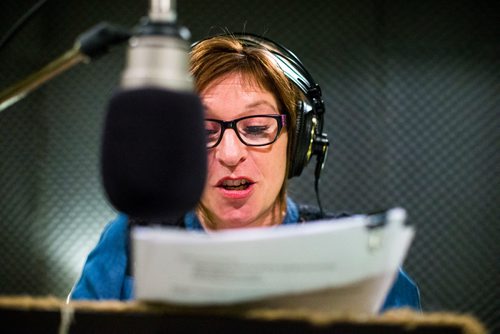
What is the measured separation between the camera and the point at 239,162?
924 mm

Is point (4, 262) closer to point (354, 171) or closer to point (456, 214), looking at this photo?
point (354, 171)

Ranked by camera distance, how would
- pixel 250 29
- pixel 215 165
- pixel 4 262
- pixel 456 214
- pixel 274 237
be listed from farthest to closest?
1. pixel 4 262
2. pixel 250 29
3. pixel 456 214
4. pixel 215 165
5. pixel 274 237

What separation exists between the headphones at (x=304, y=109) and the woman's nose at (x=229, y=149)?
0.13 meters

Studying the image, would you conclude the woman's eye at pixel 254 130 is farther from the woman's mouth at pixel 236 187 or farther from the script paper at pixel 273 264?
the script paper at pixel 273 264

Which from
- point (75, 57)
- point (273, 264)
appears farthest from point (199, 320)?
point (75, 57)

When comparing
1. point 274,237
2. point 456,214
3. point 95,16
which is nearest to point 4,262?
point 95,16

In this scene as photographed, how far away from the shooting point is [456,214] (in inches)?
77.9

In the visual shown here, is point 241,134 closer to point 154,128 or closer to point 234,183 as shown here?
point 234,183

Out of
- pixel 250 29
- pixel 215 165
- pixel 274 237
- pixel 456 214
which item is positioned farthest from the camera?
pixel 250 29

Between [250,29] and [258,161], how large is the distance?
138 centimetres

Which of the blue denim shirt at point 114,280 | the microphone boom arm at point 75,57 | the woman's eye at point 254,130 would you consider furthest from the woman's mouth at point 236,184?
the microphone boom arm at point 75,57

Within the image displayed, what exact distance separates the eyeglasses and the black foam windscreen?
0.53 meters

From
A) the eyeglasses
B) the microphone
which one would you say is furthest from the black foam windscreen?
the eyeglasses

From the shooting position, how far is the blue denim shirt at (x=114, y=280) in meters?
0.86
